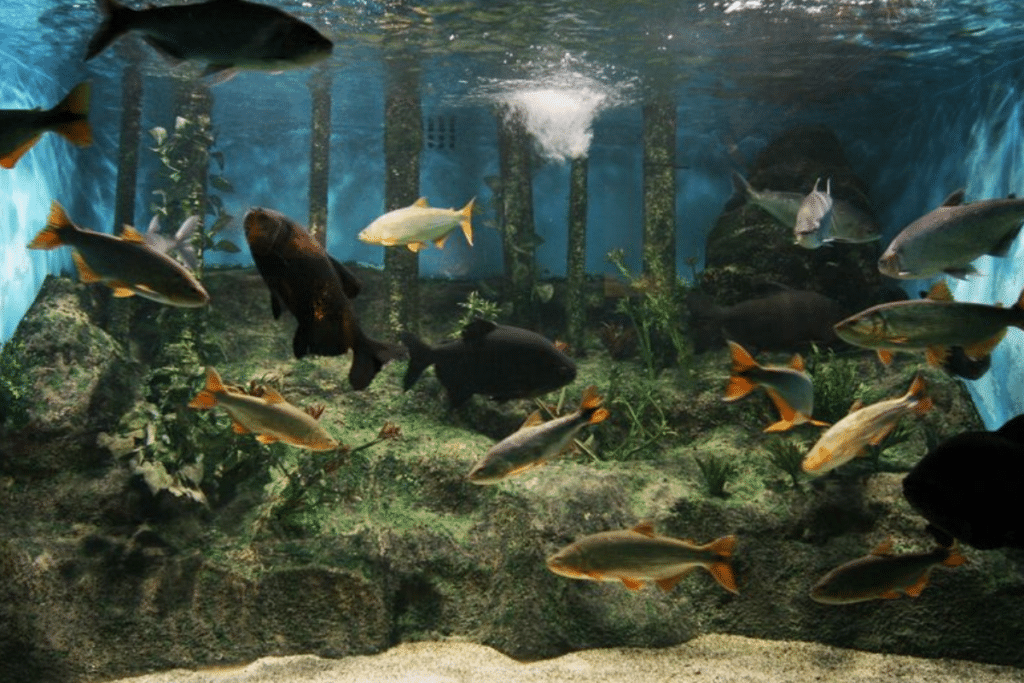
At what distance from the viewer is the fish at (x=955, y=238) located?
4.22 m

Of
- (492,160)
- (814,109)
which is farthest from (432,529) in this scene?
(492,160)

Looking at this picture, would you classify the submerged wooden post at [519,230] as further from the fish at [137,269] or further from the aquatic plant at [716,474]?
the fish at [137,269]

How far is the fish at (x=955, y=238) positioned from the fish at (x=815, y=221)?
31.7 inches

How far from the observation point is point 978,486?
2.60 meters

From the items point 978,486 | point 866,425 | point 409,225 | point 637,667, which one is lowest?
point 637,667

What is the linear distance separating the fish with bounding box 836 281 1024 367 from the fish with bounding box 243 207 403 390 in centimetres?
294

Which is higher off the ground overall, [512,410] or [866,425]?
[866,425]

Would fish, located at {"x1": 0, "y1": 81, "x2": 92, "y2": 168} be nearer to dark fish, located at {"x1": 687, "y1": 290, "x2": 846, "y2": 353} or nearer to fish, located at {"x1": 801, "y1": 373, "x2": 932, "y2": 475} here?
fish, located at {"x1": 801, "y1": 373, "x2": 932, "y2": 475}

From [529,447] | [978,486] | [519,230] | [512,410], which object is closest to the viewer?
[978,486]

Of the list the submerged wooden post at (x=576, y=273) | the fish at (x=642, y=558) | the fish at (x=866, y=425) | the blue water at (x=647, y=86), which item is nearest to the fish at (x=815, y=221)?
the fish at (x=866, y=425)

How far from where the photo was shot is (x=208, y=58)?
2.91m

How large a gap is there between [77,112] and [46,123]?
14 cm

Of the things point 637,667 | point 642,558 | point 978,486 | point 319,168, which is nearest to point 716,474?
point 637,667

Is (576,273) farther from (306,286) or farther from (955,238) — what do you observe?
(306,286)
